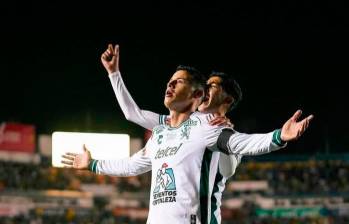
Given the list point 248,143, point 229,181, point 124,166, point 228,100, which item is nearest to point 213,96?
point 228,100

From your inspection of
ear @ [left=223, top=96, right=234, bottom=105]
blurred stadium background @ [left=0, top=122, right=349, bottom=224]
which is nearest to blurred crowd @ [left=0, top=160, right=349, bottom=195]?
blurred stadium background @ [left=0, top=122, right=349, bottom=224]

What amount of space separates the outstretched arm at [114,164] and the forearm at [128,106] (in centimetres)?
53

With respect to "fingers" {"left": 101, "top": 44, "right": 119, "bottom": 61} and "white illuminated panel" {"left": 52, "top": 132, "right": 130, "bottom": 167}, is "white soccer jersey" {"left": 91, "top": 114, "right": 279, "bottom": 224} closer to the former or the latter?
"fingers" {"left": 101, "top": 44, "right": 119, "bottom": 61}

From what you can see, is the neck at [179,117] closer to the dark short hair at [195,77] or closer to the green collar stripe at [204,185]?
the dark short hair at [195,77]

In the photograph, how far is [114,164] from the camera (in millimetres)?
5965

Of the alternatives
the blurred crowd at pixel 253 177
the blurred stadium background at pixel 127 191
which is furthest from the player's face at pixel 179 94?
the blurred crowd at pixel 253 177

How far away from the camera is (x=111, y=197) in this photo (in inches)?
1355

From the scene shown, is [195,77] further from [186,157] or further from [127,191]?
[127,191]

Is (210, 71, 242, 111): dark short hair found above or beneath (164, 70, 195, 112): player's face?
above

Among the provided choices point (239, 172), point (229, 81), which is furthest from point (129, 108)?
point (239, 172)

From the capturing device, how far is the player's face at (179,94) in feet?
17.6

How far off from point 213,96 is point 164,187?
48.5 inches

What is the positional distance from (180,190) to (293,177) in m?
34.2

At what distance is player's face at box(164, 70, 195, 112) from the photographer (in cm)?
535
